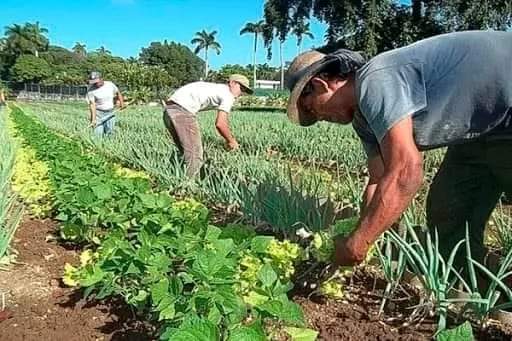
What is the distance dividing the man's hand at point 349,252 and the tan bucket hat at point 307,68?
453 mm

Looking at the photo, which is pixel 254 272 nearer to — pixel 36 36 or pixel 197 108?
pixel 197 108

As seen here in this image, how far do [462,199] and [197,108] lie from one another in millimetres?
3099

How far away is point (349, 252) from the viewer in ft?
5.82

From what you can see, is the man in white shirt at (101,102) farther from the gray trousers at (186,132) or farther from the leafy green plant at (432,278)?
the leafy green plant at (432,278)

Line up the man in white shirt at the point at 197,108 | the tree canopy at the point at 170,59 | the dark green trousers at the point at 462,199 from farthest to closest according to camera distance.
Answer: the tree canopy at the point at 170,59, the man in white shirt at the point at 197,108, the dark green trousers at the point at 462,199

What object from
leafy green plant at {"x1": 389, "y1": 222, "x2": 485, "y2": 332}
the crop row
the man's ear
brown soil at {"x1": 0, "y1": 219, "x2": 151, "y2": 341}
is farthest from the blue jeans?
leafy green plant at {"x1": 389, "y1": 222, "x2": 485, "y2": 332}

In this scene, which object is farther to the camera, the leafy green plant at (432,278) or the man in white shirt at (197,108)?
the man in white shirt at (197,108)

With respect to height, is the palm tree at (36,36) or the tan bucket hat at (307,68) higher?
the palm tree at (36,36)

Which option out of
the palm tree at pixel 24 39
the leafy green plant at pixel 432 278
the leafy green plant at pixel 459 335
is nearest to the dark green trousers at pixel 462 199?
the leafy green plant at pixel 432 278

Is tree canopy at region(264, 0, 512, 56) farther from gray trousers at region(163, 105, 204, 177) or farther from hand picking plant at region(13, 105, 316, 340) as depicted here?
hand picking plant at region(13, 105, 316, 340)

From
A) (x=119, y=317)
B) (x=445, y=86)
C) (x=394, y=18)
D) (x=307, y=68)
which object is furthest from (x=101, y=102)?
(x=394, y=18)

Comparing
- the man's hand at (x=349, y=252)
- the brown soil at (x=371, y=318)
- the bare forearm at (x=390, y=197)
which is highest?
the bare forearm at (x=390, y=197)

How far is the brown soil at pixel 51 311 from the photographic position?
2.08 meters

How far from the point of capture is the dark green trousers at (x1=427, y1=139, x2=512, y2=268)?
99.4 inches
